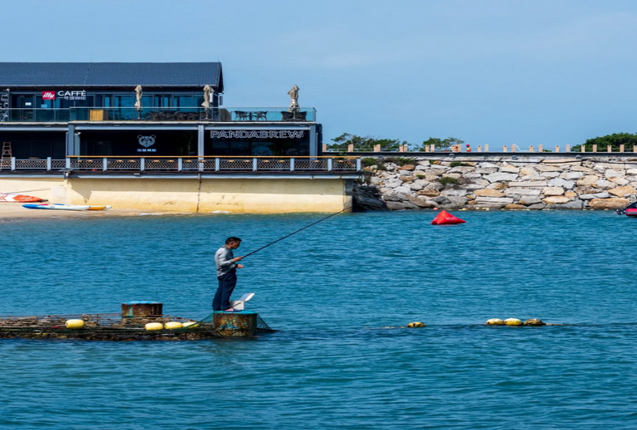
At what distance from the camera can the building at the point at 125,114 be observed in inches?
2028

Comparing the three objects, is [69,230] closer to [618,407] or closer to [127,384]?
[127,384]

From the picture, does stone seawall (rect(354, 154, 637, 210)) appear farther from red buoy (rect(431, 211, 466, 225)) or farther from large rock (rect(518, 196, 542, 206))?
red buoy (rect(431, 211, 466, 225))

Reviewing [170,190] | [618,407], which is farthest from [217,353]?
[170,190]

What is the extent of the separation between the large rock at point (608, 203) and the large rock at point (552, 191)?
2.03 m

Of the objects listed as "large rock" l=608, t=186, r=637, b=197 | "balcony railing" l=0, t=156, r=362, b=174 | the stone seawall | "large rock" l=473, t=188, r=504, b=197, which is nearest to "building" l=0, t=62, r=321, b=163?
"balcony railing" l=0, t=156, r=362, b=174

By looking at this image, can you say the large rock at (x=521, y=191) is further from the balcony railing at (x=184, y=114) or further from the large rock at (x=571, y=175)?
the balcony railing at (x=184, y=114)

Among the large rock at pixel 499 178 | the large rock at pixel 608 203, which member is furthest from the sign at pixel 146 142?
the large rock at pixel 608 203

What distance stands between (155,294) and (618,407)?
1388cm

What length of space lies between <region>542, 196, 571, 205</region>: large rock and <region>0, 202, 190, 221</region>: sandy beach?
2562 cm

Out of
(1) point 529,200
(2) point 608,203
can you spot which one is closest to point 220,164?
(1) point 529,200

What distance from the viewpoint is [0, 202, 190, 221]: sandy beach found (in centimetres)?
4679

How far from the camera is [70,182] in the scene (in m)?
50.3

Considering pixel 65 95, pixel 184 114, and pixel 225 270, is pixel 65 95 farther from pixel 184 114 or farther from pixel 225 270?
pixel 225 270

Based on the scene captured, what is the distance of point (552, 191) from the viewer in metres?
63.2
